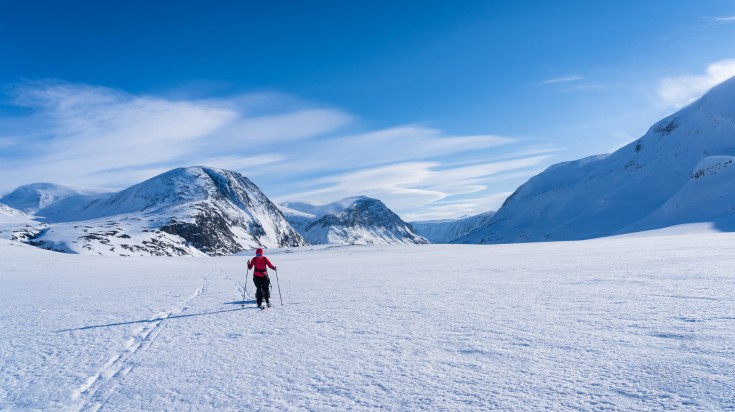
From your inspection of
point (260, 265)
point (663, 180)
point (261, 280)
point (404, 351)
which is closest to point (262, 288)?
point (261, 280)

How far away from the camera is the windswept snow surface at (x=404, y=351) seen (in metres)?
5.58

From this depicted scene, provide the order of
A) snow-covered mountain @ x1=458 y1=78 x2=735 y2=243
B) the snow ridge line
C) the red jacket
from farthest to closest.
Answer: snow-covered mountain @ x1=458 y1=78 x2=735 y2=243 → the red jacket → the snow ridge line

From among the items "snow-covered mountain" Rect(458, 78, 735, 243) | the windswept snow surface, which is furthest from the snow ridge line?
"snow-covered mountain" Rect(458, 78, 735, 243)

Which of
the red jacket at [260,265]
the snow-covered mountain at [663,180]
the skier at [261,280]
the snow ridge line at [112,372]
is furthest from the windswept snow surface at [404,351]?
the snow-covered mountain at [663,180]

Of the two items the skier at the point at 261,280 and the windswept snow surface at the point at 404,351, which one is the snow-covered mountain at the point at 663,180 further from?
the skier at the point at 261,280

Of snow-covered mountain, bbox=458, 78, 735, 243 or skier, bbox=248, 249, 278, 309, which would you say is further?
snow-covered mountain, bbox=458, 78, 735, 243

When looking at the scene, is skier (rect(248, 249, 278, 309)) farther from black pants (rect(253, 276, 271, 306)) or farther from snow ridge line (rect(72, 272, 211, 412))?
snow ridge line (rect(72, 272, 211, 412))

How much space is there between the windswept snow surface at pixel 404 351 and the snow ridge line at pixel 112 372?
0.04 metres

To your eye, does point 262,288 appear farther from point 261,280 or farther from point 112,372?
point 112,372

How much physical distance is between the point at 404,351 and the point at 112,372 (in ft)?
16.8

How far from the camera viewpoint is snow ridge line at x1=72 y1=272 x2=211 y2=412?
6.19 m

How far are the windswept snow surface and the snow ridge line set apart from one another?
0.04 meters

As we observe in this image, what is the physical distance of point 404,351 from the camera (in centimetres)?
766

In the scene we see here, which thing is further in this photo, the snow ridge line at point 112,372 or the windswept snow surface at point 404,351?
the snow ridge line at point 112,372
